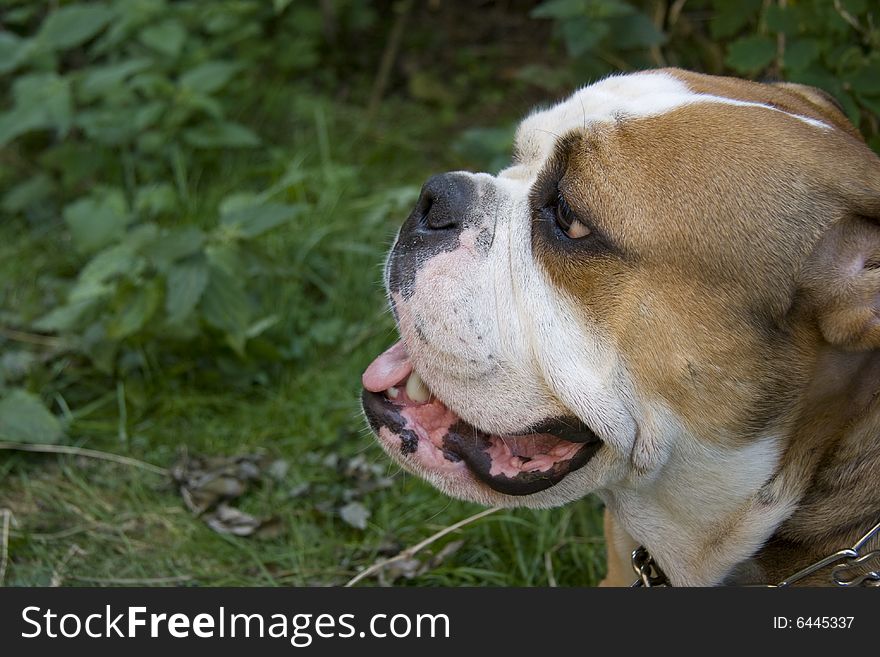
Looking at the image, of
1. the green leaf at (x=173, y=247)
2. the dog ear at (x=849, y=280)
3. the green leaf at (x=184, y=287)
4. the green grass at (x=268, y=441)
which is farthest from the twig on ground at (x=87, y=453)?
the dog ear at (x=849, y=280)

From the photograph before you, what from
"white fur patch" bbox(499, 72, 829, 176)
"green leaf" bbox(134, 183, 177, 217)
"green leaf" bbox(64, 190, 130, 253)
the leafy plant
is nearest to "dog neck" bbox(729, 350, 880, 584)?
"white fur patch" bbox(499, 72, 829, 176)

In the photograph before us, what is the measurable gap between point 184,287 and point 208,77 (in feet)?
4.77

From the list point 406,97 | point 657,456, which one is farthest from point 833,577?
point 406,97

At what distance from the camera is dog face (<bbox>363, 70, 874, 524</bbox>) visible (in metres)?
2.40

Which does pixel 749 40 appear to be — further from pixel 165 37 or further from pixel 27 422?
pixel 27 422

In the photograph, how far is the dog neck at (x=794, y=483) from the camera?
7.95ft

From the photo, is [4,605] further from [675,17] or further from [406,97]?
[406,97]

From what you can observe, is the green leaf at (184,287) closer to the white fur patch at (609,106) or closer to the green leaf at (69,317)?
the green leaf at (69,317)

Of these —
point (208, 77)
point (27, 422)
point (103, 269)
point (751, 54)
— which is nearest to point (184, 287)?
point (103, 269)

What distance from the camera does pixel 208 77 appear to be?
501 centimetres

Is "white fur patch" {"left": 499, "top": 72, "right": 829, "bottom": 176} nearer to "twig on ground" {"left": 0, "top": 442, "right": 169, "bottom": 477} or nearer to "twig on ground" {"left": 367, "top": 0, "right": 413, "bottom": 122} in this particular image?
"twig on ground" {"left": 0, "top": 442, "right": 169, "bottom": 477}

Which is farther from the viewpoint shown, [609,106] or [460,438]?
[460,438]

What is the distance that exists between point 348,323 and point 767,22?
2.02 m

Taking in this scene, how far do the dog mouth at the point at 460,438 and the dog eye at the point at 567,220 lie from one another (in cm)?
42
